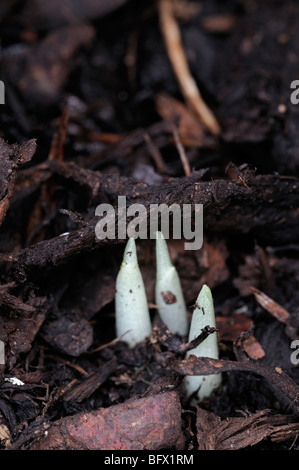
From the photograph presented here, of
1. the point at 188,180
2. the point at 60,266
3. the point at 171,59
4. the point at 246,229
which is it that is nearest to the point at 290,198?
the point at 246,229

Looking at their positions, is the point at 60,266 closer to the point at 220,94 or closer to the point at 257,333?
the point at 257,333

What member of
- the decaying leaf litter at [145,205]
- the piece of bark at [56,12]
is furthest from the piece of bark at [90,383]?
the piece of bark at [56,12]

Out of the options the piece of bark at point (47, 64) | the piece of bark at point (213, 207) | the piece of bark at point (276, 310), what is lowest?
the piece of bark at point (276, 310)

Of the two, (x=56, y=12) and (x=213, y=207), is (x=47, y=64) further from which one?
(x=213, y=207)

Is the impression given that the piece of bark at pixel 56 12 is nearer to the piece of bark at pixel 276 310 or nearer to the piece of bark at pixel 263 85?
the piece of bark at pixel 263 85

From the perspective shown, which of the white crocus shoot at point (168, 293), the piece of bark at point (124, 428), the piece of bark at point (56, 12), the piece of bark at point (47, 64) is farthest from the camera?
the piece of bark at point (56, 12)

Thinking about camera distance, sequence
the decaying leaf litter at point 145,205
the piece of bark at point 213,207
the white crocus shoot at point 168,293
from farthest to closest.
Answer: the white crocus shoot at point 168,293 < the piece of bark at point 213,207 < the decaying leaf litter at point 145,205

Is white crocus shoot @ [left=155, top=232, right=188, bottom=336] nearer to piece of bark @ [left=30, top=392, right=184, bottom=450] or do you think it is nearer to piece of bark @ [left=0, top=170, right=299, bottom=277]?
piece of bark @ [left=0, top=170, right=299, bottom=277]

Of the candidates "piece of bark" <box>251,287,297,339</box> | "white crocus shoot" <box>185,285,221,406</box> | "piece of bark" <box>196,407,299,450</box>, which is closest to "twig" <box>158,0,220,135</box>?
"piece of bark" <box>251,287,297,339</box>
